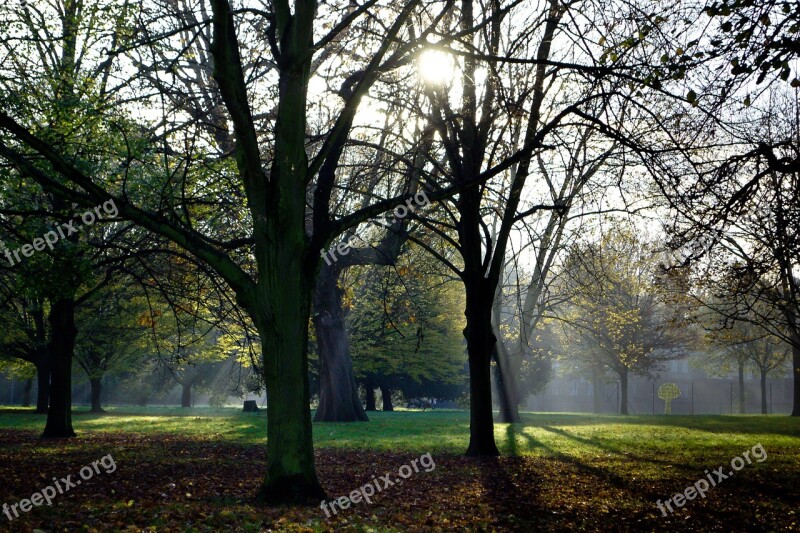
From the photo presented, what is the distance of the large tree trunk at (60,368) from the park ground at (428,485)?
81 centimetres

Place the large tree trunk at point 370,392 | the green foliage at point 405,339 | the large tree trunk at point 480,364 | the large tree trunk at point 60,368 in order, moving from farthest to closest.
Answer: the large tree trunk at point 370,392 < the green foliage at point 405,339 < the large tree trunk at point 60,368 < the large tree trunk at point 480,364

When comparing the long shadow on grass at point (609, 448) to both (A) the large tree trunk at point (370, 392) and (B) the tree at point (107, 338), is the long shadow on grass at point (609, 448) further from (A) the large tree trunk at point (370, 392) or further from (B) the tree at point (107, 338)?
(A) the large tree trunk at point (370, 392)

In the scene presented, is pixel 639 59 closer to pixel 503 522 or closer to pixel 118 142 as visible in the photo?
pixel 503 522

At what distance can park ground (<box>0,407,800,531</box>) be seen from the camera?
7.70 m

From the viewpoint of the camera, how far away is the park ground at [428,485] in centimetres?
770

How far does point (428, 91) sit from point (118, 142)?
655cm

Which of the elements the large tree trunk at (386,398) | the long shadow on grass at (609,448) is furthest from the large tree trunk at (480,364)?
the large tree trunk at (386,398)

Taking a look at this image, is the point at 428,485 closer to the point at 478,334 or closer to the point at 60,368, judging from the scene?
the point at 478,334

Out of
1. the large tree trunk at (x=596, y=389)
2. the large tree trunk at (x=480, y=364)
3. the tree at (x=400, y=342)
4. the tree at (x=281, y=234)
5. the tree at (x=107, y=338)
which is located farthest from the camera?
the large tree trunk at (x=596, y=389)

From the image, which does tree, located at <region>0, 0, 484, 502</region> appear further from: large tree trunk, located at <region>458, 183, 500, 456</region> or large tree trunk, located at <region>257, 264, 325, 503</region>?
large tree trunk, located at <region>458, 183, 500, 456</region>

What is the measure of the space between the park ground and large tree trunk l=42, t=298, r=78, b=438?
0.81 m

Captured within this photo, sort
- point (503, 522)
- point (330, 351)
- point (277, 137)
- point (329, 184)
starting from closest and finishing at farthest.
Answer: point (503, 522), point (277, 137), point (329, 184), point (330, 351)

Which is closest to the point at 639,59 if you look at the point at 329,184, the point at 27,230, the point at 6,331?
the point at 329,184

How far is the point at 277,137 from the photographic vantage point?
9102 millimetres
